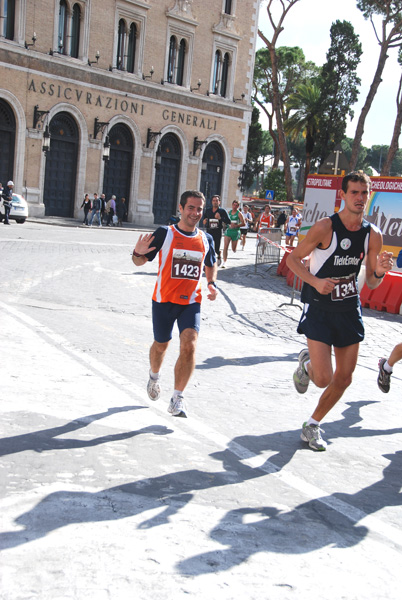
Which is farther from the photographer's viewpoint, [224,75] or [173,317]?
[224,75]

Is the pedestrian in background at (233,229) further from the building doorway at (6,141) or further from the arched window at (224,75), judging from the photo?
the arched window at (224,75)

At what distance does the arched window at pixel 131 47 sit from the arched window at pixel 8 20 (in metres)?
7.01

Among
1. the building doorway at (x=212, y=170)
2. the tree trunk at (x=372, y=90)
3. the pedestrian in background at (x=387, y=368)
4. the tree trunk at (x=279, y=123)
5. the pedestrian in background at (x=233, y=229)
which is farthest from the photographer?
the tree trunk at (x=279, y=123)

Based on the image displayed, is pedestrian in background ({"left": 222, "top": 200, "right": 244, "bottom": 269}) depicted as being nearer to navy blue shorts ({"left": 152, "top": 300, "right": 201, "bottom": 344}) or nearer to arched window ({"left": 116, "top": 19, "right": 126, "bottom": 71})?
navy blue shorts ({"left": 152, "top": 300, "right": 201, "bottom": 344})

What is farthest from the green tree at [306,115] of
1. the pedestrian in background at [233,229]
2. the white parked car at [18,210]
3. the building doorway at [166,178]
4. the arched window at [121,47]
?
the pedestrian in background at [233,229]

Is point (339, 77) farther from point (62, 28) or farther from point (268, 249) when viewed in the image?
point (268, 249)

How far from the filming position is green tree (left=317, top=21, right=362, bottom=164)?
178 ft

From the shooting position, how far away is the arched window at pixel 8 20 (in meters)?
31.5

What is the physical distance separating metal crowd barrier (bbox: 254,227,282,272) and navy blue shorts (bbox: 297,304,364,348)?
45.4 feet

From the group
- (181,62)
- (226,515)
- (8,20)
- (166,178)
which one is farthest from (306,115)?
(226,515)

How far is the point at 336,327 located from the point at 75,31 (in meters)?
32.6

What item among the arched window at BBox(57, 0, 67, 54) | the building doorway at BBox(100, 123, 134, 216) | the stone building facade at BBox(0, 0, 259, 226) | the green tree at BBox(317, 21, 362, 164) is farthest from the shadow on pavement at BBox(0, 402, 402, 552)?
the green tree at BBox(317, 21, 362, 164)

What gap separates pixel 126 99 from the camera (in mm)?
37031

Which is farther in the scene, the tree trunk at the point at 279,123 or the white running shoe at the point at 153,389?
the tree trunk at the point at 279,123
